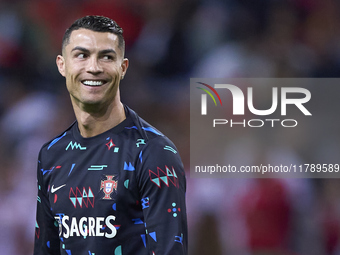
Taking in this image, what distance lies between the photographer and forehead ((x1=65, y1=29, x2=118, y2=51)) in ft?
5.31

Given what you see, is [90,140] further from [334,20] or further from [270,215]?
[334,20]

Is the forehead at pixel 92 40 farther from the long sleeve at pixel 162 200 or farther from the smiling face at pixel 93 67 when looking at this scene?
the long sleeve at pixel 162 200

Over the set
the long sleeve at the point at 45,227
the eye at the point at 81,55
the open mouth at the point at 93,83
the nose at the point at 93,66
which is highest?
the eye at the point at 81,55

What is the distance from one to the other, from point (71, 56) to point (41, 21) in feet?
4.54

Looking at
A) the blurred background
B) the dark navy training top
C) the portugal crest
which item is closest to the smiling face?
the dark navy training top

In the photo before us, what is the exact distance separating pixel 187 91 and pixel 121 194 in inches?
57.1

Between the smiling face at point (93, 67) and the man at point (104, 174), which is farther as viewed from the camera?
the smiling face at point (93, 67)

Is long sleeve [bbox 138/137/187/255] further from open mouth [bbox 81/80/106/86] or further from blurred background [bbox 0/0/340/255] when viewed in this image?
blurred background [bbox 0/0/340/255]

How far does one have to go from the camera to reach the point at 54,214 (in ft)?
5.35

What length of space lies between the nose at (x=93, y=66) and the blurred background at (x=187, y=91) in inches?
49.1

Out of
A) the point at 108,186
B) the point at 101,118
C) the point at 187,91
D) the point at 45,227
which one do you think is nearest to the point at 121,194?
the point at 108,186

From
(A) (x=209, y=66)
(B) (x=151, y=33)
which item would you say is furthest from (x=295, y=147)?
(B) (x=151, y=33)

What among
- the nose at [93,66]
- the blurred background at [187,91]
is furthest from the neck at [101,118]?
the blurred background at [187,91]

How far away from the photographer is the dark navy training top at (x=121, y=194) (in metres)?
1.42
